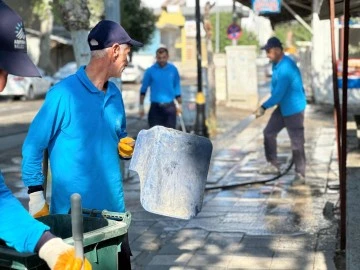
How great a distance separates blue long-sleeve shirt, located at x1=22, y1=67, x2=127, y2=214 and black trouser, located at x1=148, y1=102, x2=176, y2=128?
779 centimetres

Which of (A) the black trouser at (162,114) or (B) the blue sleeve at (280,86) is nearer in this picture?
(B) the blue sleeve at (280,86)

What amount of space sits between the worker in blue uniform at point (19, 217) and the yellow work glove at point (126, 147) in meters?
1.50

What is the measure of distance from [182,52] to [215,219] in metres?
60.0

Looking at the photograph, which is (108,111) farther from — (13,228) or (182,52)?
(182,52)

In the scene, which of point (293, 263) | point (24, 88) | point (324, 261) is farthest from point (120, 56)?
point (24, 88)

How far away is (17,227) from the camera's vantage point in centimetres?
299

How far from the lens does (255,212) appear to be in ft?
27.7

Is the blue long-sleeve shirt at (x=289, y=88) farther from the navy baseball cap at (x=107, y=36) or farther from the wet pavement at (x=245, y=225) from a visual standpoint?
the navy baseball cap at (x=107, y=36)

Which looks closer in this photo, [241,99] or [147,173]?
[147,173]

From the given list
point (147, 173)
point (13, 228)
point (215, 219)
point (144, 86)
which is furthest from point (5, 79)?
point (144, 86)

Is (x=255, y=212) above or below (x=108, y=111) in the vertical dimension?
below

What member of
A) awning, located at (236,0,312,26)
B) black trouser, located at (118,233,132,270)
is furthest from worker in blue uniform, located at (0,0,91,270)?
awning, located at (236,0,312,26)

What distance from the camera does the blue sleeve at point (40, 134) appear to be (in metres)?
4.28

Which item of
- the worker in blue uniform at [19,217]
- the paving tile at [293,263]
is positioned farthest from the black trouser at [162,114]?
the worker in blue uniform at [19,217]
